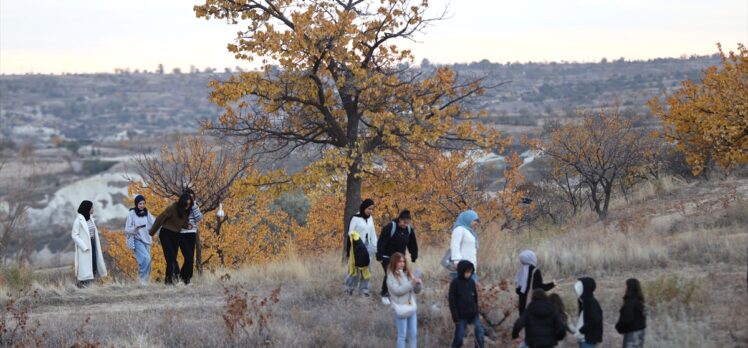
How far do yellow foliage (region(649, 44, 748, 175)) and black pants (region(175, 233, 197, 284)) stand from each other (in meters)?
11.2

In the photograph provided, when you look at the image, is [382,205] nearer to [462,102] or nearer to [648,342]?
[462,102]

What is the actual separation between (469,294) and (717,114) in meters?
11.8

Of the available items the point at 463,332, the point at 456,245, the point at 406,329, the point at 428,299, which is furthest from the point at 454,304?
the point at 428,299

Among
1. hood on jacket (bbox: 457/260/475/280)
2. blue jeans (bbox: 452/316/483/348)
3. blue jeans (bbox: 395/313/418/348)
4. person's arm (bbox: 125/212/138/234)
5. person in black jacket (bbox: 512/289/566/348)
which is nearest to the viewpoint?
person in black jacket (bbox: 512/289/566/348)

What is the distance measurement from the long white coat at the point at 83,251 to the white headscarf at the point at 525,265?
27.8 ft

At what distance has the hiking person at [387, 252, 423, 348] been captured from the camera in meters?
10.6

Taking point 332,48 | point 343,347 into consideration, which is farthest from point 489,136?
point 343,347

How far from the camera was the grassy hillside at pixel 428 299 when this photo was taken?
1141cm

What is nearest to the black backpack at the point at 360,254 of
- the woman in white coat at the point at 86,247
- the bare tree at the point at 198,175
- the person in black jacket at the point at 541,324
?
the person in black jacket at the point at 541,324

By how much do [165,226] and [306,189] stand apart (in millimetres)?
3286

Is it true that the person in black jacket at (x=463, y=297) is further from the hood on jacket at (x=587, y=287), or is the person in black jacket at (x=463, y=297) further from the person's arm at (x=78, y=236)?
the person's arm at (x=78, y=236)

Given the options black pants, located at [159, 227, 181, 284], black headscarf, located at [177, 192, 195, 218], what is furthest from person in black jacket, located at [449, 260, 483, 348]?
black pants, located at [159, 227, 181, 284]

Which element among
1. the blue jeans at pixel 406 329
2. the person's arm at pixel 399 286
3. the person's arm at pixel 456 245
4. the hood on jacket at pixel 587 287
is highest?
the person's arm at pixel 456 245

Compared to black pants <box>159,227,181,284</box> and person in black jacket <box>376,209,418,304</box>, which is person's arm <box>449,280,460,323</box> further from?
black pants <box>159,227,181,284</box>
